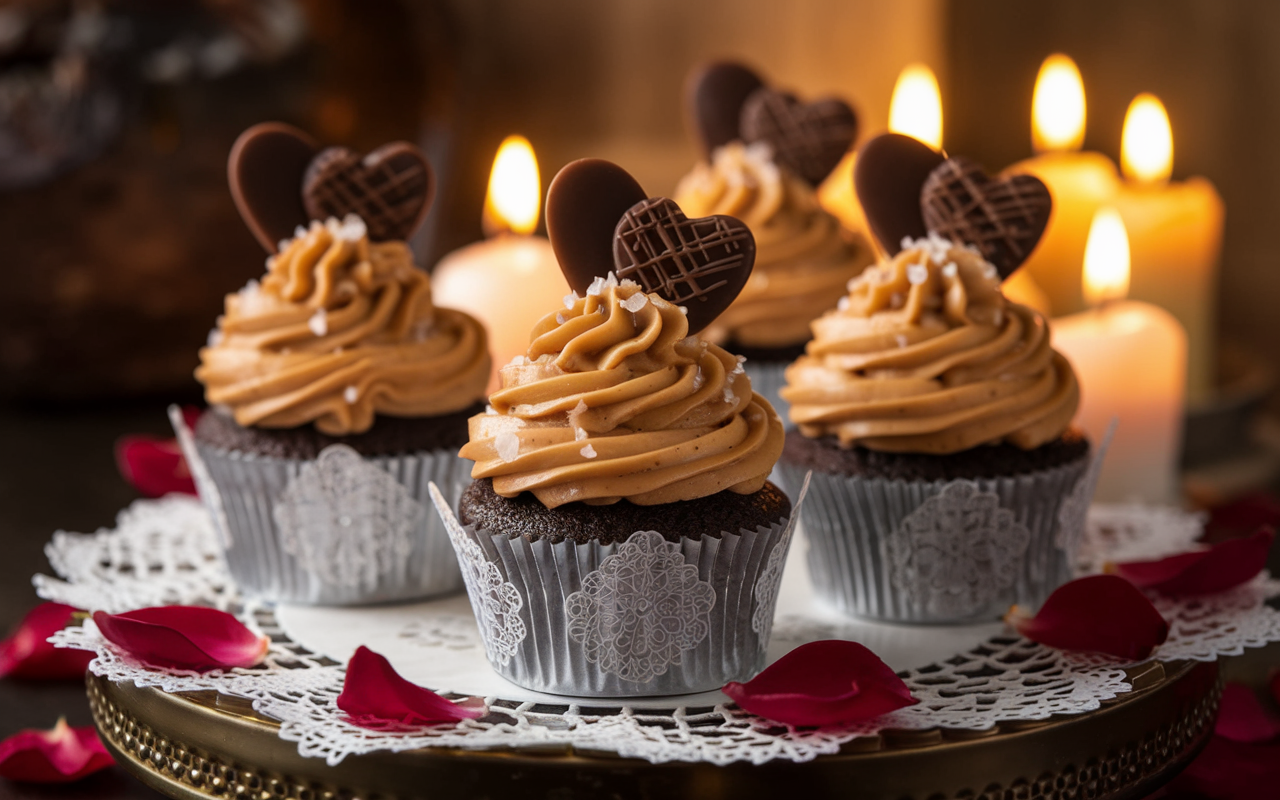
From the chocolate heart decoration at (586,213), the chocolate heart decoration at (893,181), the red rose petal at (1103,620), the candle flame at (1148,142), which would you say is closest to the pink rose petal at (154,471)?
the chocolate heart decoration at (586,213)

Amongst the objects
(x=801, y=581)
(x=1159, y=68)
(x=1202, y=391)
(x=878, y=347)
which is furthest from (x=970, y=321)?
(x=1159, y=68)

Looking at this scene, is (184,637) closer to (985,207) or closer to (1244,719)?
(985,207)

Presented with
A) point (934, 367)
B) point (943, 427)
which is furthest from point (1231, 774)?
point (934, 367)

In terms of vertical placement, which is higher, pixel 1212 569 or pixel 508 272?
pixel 508 272

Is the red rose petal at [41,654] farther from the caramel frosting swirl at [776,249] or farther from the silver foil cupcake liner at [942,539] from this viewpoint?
the caramel frosting swirl at [776,249]

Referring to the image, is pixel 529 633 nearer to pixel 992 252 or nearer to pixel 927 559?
pixel 927 559
